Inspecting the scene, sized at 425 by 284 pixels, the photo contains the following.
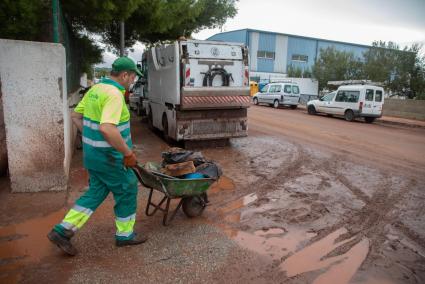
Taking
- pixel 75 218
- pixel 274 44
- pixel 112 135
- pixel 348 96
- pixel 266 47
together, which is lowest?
pixel 75 218

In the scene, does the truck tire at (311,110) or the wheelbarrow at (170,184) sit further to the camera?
the truck tire at (311,110)

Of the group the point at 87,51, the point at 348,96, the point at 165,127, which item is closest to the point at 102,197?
the point at 165,127

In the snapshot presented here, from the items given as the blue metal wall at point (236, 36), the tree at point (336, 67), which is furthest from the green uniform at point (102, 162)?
the blue metal wall at point (236, 36)

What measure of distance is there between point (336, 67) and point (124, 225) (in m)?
28.6

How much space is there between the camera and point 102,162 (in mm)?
3615

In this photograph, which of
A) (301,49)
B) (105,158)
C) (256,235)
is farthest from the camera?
(301,49)

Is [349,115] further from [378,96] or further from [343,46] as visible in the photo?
[343,46]

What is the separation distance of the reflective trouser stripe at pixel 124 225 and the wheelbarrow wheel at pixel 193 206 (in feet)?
3.22

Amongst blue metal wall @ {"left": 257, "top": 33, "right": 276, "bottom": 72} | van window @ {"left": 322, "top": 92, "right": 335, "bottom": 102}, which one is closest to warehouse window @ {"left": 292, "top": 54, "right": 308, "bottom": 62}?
blue metal wall @ {"left": 257, "top": 33, "right": 276, "bottom": 72}

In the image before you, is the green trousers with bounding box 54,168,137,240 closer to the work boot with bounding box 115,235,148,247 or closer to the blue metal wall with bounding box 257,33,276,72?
the work boot with bounding box 115,235,148,247

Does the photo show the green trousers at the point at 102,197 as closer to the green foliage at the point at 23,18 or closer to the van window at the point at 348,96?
the green foliage at the point at 23,18

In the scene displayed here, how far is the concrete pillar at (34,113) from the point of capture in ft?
16.7

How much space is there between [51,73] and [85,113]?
2.03m

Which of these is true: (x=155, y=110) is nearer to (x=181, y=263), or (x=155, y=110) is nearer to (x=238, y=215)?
(x=238, y=215)
